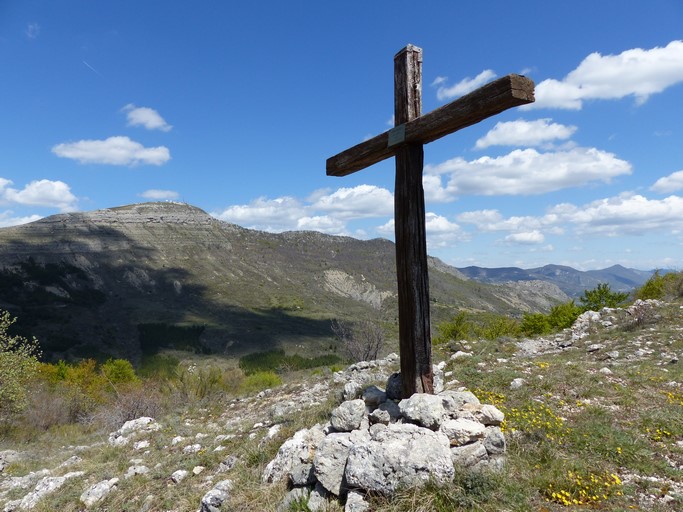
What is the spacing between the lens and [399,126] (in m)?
5.96

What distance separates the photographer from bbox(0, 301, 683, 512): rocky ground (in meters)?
4.71

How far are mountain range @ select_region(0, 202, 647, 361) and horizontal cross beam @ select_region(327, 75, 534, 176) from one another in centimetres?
6969

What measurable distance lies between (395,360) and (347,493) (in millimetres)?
10705

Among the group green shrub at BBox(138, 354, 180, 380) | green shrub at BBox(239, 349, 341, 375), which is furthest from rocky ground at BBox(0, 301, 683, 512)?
green shrub at BBox(138, 354, 180, 380)

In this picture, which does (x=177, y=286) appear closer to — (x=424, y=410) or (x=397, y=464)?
(x=424, y=410)

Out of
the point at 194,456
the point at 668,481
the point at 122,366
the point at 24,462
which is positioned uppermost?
the point at 668,481

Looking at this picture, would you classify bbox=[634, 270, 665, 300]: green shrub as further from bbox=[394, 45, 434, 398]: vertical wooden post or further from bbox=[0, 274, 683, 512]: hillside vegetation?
bbox=[394, 45, 434, 398]: vertical wooden post

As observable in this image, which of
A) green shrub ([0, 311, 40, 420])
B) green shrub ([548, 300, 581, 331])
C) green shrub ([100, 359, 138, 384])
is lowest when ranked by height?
green shrub ([100, 359, 138, 384])

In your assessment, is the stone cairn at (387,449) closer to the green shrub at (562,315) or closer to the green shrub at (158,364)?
the green shrub at (562,315)

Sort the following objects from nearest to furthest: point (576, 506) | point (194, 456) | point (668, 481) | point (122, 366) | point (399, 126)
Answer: point (576, 506) < point (668, 481) < point (399, 126) < point (194, 456) < point (122, 366)

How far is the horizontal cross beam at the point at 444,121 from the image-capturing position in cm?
450

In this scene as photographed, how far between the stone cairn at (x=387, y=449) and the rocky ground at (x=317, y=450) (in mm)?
15

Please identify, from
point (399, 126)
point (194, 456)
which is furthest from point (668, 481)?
point (194, 456)

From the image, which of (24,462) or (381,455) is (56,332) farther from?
(381,455)
